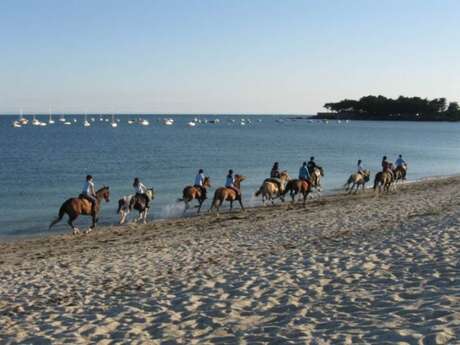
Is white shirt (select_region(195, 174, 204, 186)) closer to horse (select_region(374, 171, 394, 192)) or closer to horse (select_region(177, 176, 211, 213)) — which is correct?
horse (select_region(177, 176, 211, 213))

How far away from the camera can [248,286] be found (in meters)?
10.4

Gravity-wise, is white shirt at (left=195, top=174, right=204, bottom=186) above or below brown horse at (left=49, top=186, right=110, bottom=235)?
above

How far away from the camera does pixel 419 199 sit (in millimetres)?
24359

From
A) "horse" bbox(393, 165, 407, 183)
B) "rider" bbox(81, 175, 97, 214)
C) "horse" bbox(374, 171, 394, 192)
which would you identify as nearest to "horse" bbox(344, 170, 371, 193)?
"horse" bbox(374, 171, 394, 192)

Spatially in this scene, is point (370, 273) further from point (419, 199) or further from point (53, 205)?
point (53, 205)

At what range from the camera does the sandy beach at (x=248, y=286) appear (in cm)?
791

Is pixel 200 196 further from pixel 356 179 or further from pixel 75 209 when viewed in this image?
pixel 356 179

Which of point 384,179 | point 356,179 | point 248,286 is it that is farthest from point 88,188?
point 384,179

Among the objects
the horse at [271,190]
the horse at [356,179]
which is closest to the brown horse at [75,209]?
the horse at [271,190]

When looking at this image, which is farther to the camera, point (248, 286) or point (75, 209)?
point (75, 209)

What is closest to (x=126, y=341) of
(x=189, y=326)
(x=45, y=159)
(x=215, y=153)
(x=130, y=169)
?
(x=189, y=326)

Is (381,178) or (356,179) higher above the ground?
(381,178)

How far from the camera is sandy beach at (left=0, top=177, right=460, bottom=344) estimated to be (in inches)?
312

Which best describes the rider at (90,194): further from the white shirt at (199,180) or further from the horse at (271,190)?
the horse at (271,190)
